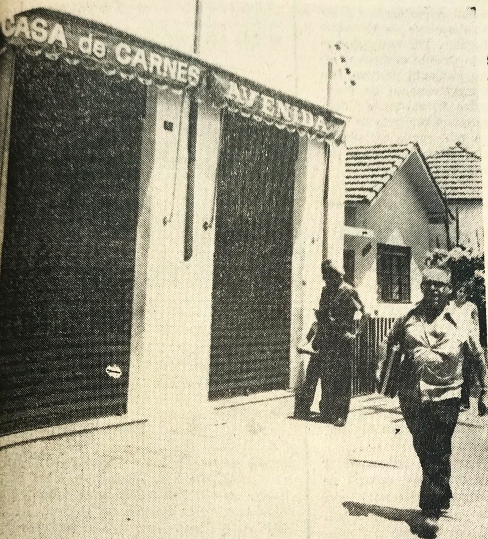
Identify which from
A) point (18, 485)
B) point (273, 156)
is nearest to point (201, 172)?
point (273, 156)

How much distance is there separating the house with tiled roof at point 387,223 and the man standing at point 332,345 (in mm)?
108

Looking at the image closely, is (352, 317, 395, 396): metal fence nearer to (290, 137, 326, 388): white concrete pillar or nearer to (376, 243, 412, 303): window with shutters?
(376, 243, 412, 303): window with shutters

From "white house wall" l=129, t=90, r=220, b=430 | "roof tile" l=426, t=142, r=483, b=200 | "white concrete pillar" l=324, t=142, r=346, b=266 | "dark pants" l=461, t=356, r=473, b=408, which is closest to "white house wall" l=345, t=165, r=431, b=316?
"white concrete pillar" l=324, t=142, r=346, b=266

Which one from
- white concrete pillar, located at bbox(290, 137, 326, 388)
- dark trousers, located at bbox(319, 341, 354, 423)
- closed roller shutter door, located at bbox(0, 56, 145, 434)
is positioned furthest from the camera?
white concrete pillar, located at bbox(290, 137, 326, 388)

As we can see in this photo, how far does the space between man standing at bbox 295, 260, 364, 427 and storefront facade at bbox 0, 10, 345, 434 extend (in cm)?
11

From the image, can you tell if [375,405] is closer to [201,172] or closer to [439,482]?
[439,482]

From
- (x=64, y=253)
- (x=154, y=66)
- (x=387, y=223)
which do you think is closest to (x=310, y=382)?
(x=387, y=223)

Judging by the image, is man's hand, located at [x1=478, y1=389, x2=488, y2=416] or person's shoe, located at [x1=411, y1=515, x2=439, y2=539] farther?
man's hand, located at [x1=478, y1=389, x2=488, y2=416]

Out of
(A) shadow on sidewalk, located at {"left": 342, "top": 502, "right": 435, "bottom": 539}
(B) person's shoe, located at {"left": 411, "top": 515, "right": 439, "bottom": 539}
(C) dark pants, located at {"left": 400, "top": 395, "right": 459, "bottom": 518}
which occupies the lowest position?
(B) person's shoe, located at {"left": 411, "top": 515, "right": 439, "bottom": 539}

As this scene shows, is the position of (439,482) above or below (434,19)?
below

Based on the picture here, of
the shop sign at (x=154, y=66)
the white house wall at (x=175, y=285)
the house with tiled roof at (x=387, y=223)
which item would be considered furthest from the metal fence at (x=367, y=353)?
the shop sign at (x=154, y=66)

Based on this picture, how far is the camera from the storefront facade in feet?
9.95

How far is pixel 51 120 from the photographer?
3.08 meters

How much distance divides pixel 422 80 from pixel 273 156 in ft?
3.64
